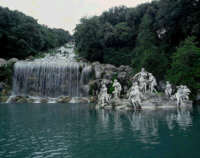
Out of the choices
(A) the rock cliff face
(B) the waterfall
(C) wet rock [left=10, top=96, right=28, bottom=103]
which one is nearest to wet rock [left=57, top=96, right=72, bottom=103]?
(B) the waterfall

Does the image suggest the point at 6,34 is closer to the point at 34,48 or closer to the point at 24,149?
the point at 34,48

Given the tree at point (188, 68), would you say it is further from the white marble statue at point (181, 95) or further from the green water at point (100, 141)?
the green water at point (100, 141)

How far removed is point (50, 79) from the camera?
40531 mm

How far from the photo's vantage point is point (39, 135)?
1147cm

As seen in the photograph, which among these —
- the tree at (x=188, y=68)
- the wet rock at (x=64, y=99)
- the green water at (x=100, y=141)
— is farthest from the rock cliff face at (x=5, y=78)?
the green water at (x=100, y=141)

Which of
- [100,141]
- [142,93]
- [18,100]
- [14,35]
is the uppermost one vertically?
[14,35]

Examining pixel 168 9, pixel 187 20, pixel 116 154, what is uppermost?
pixel 168 9

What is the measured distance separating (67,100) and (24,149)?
27326 mm

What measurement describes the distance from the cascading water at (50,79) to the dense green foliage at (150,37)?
343 inches

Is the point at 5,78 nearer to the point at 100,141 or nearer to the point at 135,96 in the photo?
the point at 135,96

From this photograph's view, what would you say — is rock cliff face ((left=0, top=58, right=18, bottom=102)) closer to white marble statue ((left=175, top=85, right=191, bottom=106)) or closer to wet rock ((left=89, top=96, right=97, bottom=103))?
wet rock ((left=89, top=96, right=97, bottom=103))

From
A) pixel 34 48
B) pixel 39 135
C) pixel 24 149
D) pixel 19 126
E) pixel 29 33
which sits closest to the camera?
pixel 24 149

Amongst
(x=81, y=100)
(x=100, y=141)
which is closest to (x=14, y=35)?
(x=81, y=100)

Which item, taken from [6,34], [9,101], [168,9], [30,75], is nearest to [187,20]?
[168,9]
